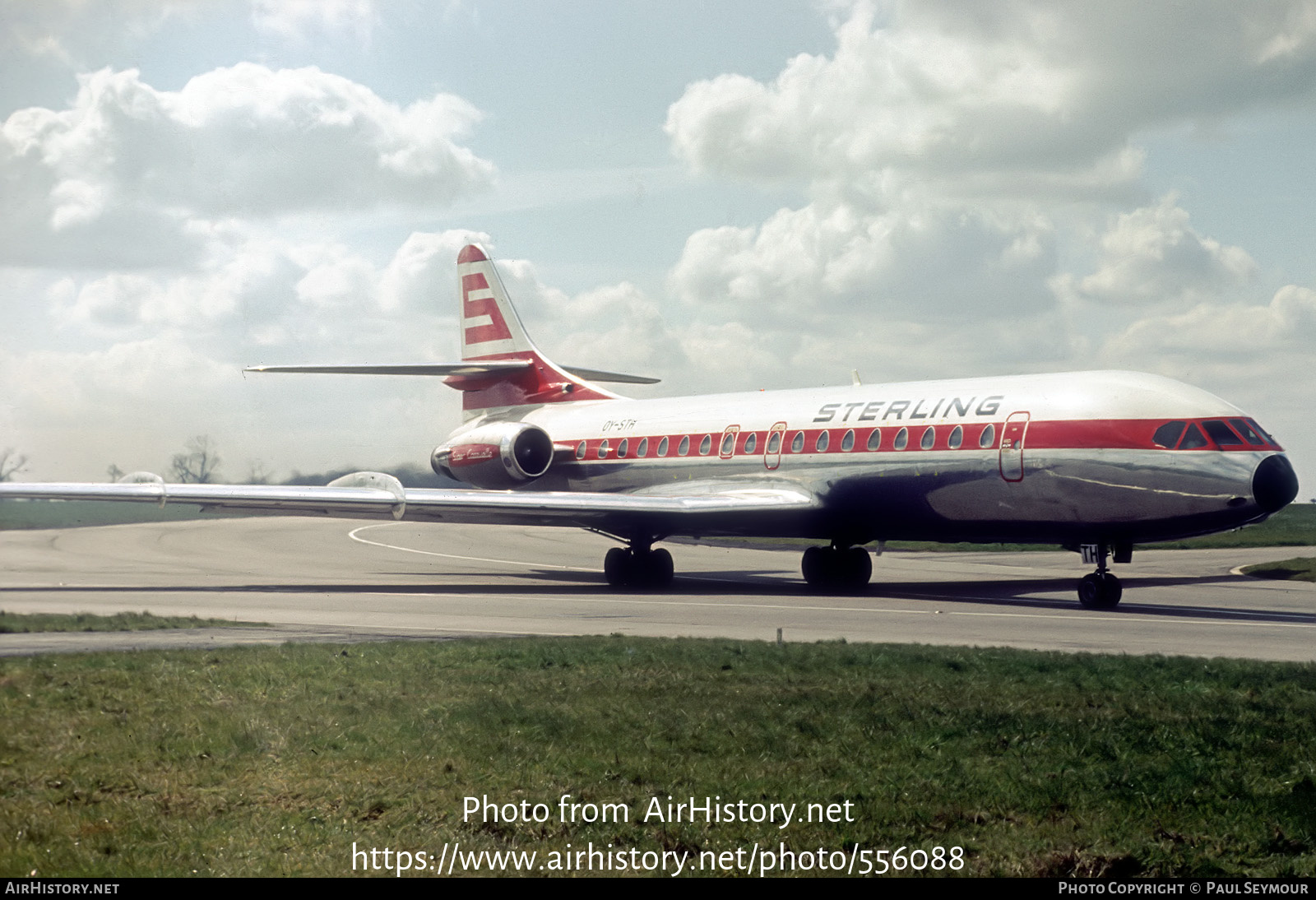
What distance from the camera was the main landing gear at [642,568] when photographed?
27.3 meters

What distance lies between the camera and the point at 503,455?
31.1 metres

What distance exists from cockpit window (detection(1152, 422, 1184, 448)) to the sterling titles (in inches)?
114

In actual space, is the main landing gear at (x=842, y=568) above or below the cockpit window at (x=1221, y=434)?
below

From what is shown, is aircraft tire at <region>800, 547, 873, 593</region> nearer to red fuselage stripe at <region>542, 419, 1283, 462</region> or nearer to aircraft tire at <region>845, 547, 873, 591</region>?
aircraft tire at <region>845, 547, 873, 591</region>

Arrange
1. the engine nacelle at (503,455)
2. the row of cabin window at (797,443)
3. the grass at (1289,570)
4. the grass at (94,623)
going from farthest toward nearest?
the engine nacelle at (503,455), the grass at (1289,570), the row of cabin window at (797,443), the grass at (94,623)

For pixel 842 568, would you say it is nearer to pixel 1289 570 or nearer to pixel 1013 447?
pixel 1013 447

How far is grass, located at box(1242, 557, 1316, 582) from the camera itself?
28.8 m

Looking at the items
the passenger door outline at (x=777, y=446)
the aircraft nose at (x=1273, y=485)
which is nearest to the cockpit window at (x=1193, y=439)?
the aircraft nose at (x=1273, y=485)

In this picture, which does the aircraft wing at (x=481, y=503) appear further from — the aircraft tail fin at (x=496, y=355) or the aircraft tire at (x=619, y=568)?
the aircraft tail fin at (x=496, y=355)

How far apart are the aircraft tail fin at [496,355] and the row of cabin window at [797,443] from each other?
3.62m

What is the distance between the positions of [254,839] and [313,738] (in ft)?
5.90

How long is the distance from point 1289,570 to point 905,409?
1211cm

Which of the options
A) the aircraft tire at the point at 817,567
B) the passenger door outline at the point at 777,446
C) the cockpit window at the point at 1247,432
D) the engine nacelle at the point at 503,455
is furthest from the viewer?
the engine nacelle at the point at 503,455
